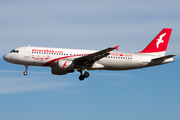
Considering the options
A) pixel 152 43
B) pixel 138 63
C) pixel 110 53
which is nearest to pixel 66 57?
pixel 110 53

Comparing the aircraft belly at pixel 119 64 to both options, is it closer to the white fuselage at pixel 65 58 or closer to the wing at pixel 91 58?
the white fuselage at pixel 65 58

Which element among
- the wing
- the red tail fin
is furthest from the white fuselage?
the red tail fin

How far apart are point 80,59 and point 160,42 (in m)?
14.3

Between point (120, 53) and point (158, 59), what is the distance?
5841 millimetres

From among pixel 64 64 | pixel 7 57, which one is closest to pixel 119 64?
pixel 64 64

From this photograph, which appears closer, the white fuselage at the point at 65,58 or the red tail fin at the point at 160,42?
the white fuselage at the point at 65,58

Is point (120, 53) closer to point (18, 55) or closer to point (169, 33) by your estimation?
point (169, 33)

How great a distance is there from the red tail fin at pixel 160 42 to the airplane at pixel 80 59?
0.75 m

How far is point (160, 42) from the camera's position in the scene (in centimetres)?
5266

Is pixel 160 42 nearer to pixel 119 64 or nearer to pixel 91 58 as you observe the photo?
pixel 119 64

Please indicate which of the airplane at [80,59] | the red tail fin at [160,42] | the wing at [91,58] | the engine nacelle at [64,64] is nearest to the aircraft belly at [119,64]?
the airplane at [80,59]

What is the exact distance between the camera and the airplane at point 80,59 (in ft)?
153

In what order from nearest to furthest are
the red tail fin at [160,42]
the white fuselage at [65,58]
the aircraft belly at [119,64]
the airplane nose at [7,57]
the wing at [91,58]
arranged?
the wing at [91,58] < the white fuselage at [65,58] < the airplane nose at [7,57] < the aircraft belly at [119,64] < the red tail fin at [160,42]

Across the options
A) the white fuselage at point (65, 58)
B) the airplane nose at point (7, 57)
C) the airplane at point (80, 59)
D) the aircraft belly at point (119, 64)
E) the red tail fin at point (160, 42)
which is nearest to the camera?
the airplane at point (80, 59)
